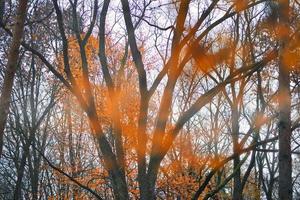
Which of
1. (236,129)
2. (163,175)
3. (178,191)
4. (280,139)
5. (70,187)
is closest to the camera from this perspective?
(280,139)

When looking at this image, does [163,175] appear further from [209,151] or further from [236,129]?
[236,129]

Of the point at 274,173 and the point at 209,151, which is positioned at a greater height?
the point at 209,151

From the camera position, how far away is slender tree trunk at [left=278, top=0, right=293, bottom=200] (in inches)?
177

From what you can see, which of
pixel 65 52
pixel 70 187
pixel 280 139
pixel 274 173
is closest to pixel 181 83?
pixel 274 173

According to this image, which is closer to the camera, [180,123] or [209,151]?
[180,123]

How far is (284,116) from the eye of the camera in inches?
185

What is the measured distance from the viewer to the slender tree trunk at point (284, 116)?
14.7 feet

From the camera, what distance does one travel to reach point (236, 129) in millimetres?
9945

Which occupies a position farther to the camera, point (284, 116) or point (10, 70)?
point (10, 70)

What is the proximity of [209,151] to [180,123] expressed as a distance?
15.2 meters

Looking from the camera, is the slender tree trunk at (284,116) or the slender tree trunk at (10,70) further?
the slender tree trunk at (10,70)

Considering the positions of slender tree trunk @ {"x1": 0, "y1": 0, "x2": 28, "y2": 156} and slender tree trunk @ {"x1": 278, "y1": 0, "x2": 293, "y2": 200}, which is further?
slender tree trunk @ {"x1": 0, "y1": 0, "x2": 28, "y2": 156}

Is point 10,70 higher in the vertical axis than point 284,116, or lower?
higher

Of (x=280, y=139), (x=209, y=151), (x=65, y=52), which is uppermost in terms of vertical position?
(x=209, y=151)
